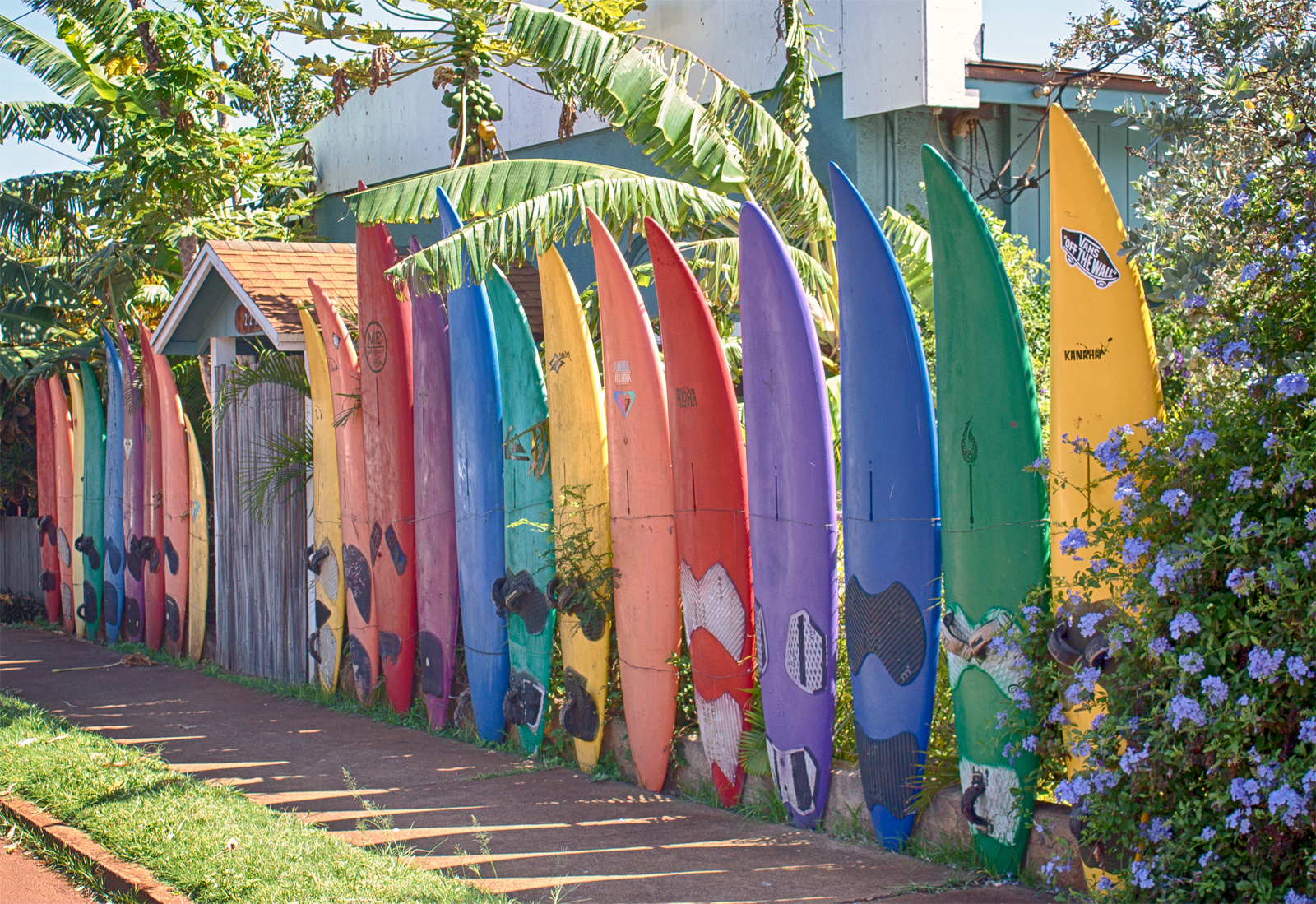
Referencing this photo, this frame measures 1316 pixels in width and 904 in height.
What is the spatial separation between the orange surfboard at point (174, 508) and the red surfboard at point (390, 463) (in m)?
3.04

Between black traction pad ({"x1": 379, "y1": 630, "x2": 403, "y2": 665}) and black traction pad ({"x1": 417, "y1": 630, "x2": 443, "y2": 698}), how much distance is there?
0.22m

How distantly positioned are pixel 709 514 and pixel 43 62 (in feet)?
37.7

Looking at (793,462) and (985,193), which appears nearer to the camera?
(793,462)

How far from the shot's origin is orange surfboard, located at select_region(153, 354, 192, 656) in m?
9.63

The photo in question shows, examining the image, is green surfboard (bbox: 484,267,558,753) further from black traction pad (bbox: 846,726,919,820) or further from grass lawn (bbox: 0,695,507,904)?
black traction pad (bbox: 846,726,919,820)

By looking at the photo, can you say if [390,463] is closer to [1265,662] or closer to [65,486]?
[1265,662]

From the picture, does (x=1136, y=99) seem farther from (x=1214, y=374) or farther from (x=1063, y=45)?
(x=1214, y=374)

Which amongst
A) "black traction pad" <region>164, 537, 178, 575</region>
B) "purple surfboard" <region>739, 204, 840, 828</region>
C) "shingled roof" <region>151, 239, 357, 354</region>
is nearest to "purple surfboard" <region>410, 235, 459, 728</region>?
"shingled roof" <region>151, 239, 357, 354</region>

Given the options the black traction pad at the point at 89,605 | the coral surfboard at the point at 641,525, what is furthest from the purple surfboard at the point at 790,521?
the black traction pad at the point at 89,605

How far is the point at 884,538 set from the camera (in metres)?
4.48

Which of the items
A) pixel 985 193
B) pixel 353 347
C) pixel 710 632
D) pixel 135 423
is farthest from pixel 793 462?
pixel 135 423

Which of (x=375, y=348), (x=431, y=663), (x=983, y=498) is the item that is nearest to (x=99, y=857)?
(x=431, y=663)

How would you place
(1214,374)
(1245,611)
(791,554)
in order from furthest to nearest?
(791,554) → (1214,374) → (1245,611)

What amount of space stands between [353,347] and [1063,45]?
4.97 metres
